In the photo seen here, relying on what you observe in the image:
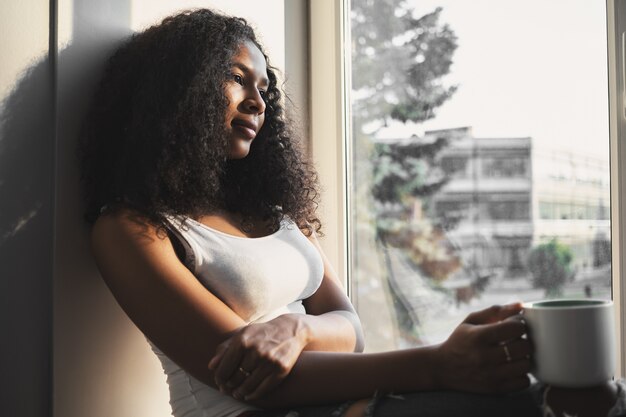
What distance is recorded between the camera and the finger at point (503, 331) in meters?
0.80

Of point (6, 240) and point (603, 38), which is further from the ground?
point (603, 38)

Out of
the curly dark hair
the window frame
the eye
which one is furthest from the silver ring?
the window frame

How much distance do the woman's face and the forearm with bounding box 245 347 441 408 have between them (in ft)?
1.45

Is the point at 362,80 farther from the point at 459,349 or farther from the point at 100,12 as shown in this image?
the point at 459,349

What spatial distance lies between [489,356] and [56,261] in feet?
2.20

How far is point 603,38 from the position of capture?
1.31 m

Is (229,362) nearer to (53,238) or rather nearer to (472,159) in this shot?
(53,238)

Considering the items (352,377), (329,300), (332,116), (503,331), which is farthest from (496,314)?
(332,116)

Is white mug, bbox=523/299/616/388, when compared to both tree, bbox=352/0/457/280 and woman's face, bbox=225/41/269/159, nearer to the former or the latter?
woman's face, bbox=225/41/269/159

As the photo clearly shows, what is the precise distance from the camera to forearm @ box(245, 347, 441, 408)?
883 millimetres

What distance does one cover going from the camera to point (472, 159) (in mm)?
1477

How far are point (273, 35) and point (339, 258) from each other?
0.57 meters

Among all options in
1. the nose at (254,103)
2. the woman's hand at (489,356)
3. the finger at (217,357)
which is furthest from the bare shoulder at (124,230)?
the woman's hand at (489,356)

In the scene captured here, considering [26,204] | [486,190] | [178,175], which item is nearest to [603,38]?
[486,190]
